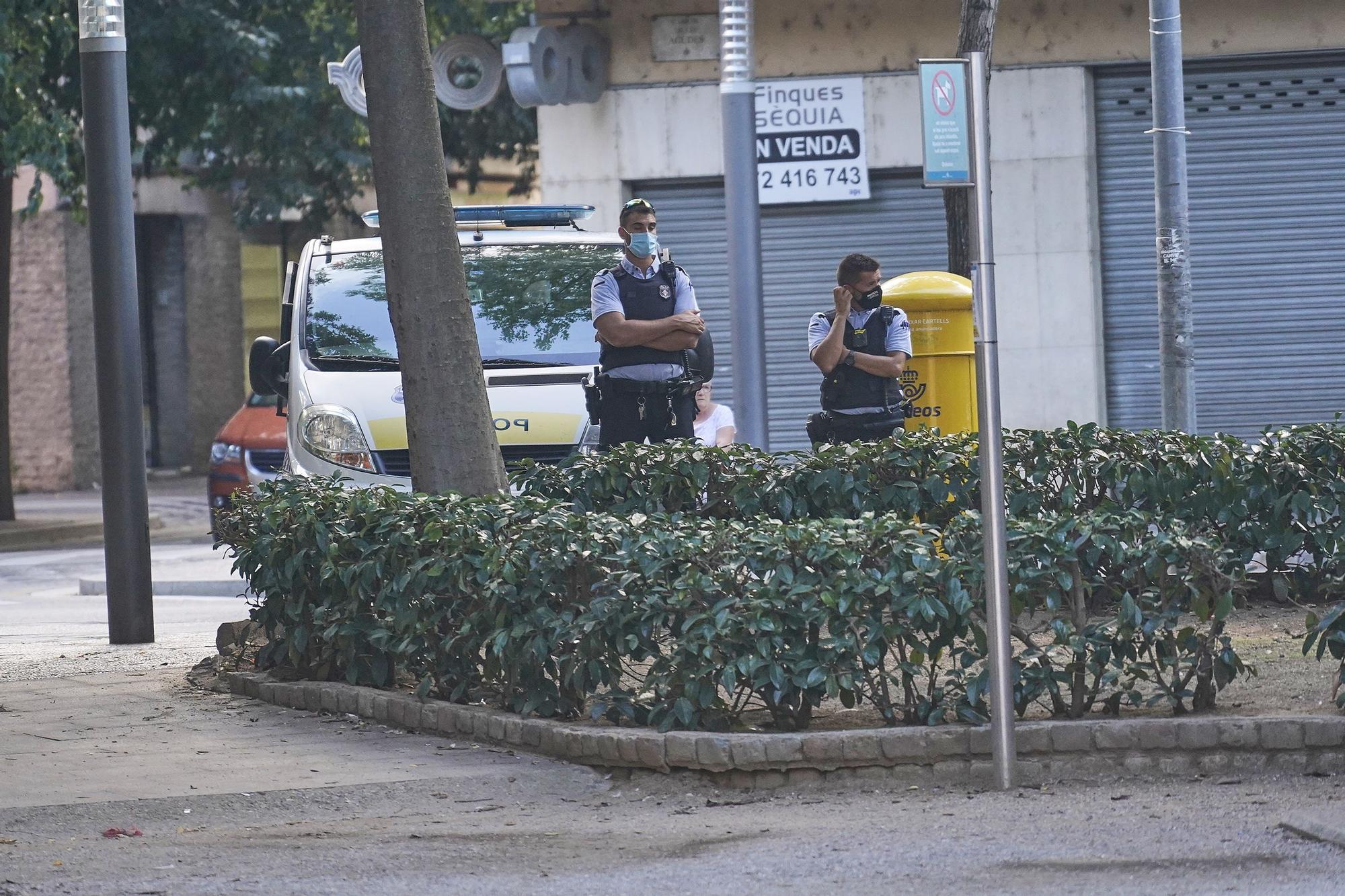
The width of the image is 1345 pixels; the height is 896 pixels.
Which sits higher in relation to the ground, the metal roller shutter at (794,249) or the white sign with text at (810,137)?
the white sign with text at (810,137)

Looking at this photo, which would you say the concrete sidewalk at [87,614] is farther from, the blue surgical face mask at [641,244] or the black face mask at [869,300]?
the black face mask at [869,300]

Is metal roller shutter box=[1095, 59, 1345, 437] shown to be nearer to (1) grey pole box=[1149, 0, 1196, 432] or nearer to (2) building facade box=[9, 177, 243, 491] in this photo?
(1) grey pole box=[1149, 0, 1196, 432]

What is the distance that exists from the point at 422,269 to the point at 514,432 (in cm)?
251

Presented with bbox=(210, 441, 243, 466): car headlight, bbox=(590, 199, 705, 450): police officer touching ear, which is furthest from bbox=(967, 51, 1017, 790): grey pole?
bbox=(210, 441, 243, 466): car headlight

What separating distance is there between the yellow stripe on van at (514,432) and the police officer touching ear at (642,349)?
3.91 feet

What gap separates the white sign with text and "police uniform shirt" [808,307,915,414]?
719 centimetres

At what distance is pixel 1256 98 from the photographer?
666 inches

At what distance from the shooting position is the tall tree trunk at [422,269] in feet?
26.7

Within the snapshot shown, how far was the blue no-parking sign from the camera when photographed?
5945 millimetres

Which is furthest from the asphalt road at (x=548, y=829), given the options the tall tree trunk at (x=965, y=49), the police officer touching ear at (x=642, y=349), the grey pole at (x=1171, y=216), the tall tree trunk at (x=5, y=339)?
the tall tree trunk at (x=5, y=339)

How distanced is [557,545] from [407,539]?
74 centimetres

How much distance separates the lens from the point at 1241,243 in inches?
→ 670

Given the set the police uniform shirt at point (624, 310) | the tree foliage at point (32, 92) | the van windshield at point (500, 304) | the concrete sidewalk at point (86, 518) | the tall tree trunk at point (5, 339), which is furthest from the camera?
the tall tree trunk at point (5, 339)

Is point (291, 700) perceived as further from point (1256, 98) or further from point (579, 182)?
point (1256, 98)
